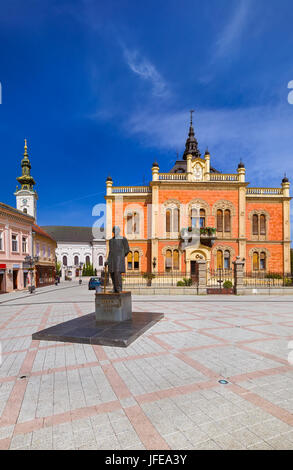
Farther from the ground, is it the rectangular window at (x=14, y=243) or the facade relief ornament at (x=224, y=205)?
the facade relief ornament at (x=224, y=205)

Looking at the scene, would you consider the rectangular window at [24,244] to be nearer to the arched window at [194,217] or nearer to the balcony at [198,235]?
the balcony at [198,235]

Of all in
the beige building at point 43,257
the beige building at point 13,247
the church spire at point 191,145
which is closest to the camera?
the beige building at point 13,247

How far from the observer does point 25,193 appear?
144 ft

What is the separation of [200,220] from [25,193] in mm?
33977

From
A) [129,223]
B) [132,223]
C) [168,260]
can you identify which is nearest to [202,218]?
[168,260]

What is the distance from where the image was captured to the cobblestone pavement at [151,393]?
2.94 meters

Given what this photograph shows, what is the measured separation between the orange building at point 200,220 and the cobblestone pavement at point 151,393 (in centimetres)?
1950

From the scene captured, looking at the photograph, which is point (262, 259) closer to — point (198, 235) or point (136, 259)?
point (198, 235)

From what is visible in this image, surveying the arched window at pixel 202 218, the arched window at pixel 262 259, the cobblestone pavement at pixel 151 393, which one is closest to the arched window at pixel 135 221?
the arched window at pixel 202 218

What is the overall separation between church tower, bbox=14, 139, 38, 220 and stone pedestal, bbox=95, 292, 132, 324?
41.3 m

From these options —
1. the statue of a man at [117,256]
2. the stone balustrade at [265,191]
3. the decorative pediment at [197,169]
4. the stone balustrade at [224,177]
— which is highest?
the decorative pediment at [197,169]

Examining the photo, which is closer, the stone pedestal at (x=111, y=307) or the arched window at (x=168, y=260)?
the stone pedestal at (x=111, y=307)

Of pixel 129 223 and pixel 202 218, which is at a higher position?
pixel 202 218
